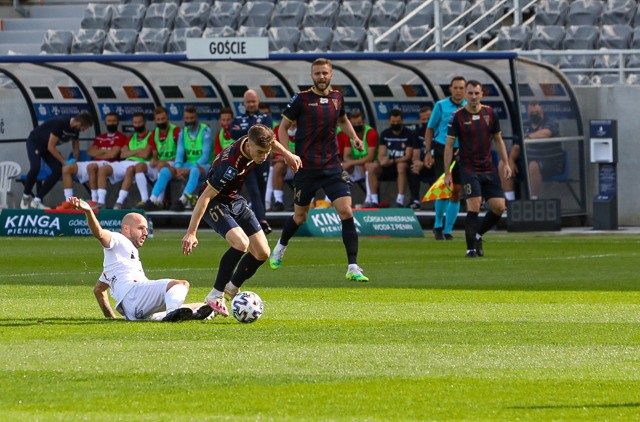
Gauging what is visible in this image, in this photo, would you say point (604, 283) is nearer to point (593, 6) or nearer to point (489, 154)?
point (489, 154)

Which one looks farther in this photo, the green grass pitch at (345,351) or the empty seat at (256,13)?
the empty seat at (256,13)

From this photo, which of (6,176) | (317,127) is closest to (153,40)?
(6,176)

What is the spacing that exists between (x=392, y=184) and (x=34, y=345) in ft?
52.7

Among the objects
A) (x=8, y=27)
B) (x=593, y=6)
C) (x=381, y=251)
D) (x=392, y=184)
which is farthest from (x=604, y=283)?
(x=8, y=27)

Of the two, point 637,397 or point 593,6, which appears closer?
point 637,397

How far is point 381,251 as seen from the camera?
19078 mm

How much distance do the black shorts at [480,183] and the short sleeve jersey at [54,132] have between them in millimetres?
9199

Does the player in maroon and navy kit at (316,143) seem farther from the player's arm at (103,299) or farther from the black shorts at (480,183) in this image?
the player's arm at (103,299)

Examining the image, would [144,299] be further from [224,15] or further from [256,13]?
[224,15]

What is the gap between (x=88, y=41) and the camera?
Answer: 31.0m

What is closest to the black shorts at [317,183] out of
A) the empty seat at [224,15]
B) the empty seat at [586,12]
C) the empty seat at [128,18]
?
the empty seat at [586,12]

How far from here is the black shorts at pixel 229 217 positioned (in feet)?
36.8

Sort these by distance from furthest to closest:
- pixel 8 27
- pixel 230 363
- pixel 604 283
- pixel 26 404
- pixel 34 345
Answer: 1. pixel 8 27
2. pixel 604 283
3. pixel 34 345
4. pixel 230 363
5. pixel 26 404

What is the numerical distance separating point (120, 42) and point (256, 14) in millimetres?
2839
